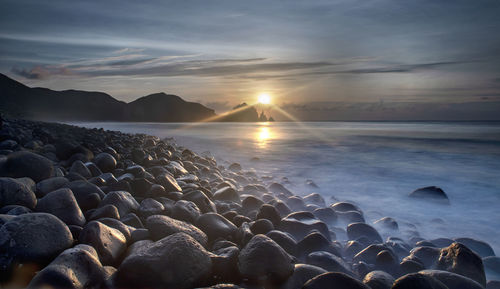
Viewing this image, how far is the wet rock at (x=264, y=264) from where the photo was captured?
2.09 m

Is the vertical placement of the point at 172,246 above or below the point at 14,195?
below

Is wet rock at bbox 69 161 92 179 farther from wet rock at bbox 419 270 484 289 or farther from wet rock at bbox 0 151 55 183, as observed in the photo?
wet rock at bbox 419 270 484 289

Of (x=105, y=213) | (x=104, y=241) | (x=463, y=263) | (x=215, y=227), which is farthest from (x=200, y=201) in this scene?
(x=463, y=263)

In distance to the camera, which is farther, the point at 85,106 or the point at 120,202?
the point at 85,106

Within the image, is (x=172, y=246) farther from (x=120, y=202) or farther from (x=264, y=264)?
(x=120, y=202)

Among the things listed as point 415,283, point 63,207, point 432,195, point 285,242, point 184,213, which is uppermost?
point 63,207

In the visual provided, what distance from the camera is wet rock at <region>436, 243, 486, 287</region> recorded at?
8.66ft

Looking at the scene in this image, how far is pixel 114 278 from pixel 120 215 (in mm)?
1022

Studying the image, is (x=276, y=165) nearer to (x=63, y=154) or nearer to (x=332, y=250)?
(x=63, y=154)

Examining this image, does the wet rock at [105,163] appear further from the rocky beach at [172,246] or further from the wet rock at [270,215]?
the wet rock at [270,215]

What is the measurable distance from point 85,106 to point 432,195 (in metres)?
106

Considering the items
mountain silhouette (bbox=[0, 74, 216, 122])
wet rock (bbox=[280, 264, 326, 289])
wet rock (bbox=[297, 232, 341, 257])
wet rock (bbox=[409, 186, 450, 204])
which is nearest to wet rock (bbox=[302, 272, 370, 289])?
wet rock (bbox=[280, 264, 326, 289])

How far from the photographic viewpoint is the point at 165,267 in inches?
72.6

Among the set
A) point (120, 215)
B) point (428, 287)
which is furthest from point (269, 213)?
point (428, 287)
